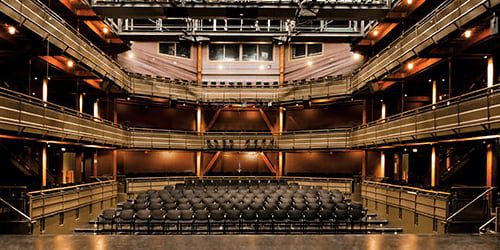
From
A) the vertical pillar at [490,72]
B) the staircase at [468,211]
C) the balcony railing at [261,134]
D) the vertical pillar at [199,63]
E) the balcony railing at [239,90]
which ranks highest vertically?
the vertical pillar at [199,63]

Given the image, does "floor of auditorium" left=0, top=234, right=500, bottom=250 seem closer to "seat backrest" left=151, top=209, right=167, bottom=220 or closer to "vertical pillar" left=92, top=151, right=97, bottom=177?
"seat backrest" left=151, top=209, right=167, bottom=220

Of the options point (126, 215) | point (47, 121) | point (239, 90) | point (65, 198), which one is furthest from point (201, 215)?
point (239, 90)

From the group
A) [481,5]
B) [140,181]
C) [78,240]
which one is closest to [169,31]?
[140,181]

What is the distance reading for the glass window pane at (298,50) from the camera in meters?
31.2

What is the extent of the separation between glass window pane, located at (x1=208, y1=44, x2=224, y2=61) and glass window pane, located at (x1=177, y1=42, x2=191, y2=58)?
161 cm

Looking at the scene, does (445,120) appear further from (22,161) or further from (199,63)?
(199,63)

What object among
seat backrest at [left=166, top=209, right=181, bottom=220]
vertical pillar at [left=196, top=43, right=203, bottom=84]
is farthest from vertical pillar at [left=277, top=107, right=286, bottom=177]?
seat backrest at [left=166, top=209, right=181, bottom=220]

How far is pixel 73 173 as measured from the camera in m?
22.6

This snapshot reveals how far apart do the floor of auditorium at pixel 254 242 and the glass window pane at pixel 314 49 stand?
27.0 m

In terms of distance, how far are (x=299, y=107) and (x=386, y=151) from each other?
8.20 metres

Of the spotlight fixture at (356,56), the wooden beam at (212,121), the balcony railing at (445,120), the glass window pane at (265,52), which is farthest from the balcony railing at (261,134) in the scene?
the glass window pane at (265,52)

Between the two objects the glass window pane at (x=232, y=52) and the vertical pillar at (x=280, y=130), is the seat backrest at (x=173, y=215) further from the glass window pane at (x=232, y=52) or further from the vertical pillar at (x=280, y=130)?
the glass window pane at (x=232, y=52)

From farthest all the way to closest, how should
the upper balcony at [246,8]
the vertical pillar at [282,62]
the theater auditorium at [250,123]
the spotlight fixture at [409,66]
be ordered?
the vertical pillar at [282,62] → the upper balcony at [246,8] → the spotlight fixture at [409,66] → the theater auditorium at [250,123]

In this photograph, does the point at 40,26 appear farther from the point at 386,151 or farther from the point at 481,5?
the point at 386,151
